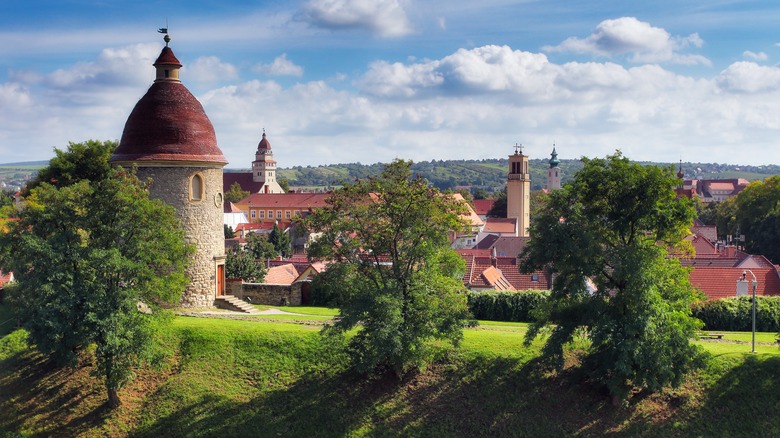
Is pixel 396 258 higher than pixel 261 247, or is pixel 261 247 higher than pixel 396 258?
pixel 396 258

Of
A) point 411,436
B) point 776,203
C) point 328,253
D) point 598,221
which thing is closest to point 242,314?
point 328,253

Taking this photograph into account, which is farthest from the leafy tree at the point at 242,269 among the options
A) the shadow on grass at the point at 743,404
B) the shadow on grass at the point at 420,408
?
the shadow on grass at the point at 743,404

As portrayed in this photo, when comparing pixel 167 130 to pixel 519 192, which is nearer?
pixel 167 130

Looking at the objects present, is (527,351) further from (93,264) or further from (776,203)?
(776,203)

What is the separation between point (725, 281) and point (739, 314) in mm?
7701

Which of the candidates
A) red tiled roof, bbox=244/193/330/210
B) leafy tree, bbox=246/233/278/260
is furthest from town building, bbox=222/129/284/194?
leafy tree, bbox=246/233/278/260

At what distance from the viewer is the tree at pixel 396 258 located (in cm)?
2367

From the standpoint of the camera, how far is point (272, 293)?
36812mm

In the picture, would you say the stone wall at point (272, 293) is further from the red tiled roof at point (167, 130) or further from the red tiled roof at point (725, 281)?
the red tiled roof at point (725, 281)

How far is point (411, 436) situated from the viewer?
22562 mm

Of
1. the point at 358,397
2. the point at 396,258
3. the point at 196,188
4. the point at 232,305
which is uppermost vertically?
the point at 196,188

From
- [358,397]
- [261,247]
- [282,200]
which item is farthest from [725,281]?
[282,200]

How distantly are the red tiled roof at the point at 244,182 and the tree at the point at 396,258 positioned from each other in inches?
4856

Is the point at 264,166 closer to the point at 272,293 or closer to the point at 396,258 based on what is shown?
the point at 272,293
